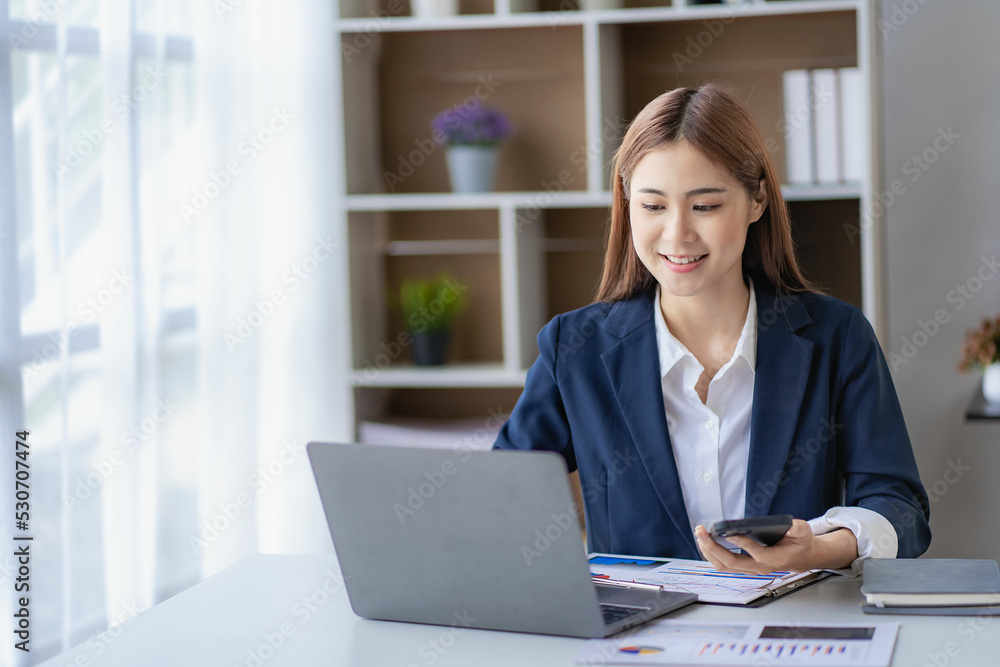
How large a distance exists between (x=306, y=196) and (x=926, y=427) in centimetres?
180

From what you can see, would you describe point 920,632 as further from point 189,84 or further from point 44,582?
point 189,84

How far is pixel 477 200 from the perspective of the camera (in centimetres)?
284

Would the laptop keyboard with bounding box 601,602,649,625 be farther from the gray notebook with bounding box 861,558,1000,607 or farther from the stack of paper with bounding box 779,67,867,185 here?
the stack of paper with bounding box 779,67,867,185

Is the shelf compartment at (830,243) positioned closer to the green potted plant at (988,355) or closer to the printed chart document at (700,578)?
the green potted plant at (988,355)

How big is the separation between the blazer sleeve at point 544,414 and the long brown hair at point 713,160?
166 mm

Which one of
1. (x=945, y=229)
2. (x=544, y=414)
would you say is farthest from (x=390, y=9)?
(x=544, y=414)

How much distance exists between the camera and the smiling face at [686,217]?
1.57m

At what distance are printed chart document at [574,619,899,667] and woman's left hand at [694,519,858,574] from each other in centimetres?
9

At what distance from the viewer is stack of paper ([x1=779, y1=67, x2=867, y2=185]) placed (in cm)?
264

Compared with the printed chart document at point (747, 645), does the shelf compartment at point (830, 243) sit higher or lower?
higher

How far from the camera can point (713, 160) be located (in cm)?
157

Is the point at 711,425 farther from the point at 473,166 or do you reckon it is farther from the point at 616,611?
the point at 473,166

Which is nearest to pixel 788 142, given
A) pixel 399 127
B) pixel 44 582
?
pixel 399 127

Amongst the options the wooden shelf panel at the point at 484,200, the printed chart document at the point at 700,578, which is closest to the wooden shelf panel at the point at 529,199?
the wooden shelf panel at the point at 484,200
